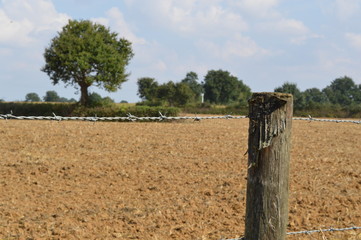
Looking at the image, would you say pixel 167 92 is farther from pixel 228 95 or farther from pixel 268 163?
pixel 268 163

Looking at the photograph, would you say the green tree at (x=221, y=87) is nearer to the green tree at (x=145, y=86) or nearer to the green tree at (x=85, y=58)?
the green tree at (x=145, y=86)

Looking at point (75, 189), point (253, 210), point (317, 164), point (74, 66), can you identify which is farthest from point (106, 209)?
point (74, 66)

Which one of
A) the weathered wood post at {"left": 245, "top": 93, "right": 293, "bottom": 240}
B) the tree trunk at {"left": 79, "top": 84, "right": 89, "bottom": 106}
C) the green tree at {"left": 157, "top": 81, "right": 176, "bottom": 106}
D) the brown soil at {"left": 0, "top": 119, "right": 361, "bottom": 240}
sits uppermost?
the green tree at {"left": 157, "top": 81, "right": 176, "bottom": 106}

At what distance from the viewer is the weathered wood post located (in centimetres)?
253

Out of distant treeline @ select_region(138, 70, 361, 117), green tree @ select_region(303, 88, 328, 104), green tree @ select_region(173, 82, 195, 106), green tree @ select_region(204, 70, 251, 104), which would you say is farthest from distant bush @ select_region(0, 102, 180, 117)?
green tree @ select_region(303, 88, 328, 104)

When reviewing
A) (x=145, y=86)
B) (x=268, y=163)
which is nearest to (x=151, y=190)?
(x=268, y=163)

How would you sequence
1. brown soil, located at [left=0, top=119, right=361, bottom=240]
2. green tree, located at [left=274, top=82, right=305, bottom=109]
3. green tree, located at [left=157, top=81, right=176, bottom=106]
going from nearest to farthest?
brown soil, located at [left=0, top=119, right=361, bottom=240], green tree, located at [left=274, top=82, right=305, bottom=109], green tree, located at [left=157, top=81, right=176, bottom=106]

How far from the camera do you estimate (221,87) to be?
73.6 meters

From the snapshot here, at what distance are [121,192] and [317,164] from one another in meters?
4.97

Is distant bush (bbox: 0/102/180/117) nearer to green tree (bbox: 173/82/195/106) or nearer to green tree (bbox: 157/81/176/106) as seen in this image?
green tree (bbox: 157/81/176/106)

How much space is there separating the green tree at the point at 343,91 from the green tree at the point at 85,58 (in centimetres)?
4897

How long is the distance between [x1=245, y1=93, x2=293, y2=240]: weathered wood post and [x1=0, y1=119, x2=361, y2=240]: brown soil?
93.8 inches

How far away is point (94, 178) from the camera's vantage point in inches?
325

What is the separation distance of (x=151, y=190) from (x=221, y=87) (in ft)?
220
